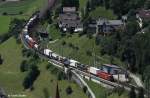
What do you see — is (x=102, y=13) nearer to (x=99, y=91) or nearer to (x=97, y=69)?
(x=97, y=69)

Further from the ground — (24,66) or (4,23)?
(24,66)

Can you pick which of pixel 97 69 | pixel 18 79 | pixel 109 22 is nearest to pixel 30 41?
pixel 18 79

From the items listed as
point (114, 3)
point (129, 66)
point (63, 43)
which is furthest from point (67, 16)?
point (129, 66)

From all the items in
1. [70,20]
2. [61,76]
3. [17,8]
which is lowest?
[17,8]

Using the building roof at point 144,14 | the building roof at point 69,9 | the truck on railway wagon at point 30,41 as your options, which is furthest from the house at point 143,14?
the building roof at point 69,9

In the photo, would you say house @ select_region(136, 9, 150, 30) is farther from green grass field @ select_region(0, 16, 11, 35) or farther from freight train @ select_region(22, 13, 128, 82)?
green grass field @ select_region(0, 16, 11, 35)

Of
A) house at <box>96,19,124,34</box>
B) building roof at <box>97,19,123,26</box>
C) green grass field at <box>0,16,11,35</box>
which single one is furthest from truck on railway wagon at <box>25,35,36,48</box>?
green grass field at <box>0,16,11,35</box>
